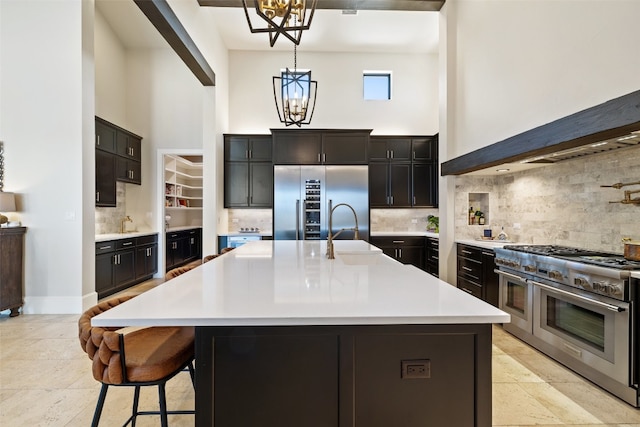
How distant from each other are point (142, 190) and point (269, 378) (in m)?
6.27

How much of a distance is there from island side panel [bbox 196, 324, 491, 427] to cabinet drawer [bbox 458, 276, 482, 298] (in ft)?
10.4

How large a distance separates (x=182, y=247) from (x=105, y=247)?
264 centimetres

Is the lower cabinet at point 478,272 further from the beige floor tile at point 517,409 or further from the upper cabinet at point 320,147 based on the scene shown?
the upper cabinet at point 320,147

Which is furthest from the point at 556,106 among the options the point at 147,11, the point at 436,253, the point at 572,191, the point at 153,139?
the point at 153,139

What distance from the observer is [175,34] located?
3963 millimetres

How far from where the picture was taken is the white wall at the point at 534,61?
232 centimetres

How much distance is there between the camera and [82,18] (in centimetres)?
406

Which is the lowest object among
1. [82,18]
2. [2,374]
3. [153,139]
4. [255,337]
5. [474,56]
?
[2,374]

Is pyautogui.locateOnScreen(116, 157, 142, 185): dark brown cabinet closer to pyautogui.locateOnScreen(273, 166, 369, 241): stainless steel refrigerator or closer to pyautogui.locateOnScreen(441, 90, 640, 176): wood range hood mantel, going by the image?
pyautogui.locateOnScreen(273, 166, 369, 241): stainless steel refrigerator

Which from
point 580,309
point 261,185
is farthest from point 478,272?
point 261,185

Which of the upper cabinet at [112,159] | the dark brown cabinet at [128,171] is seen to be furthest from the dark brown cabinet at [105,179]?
the dark brown cabinet at [128,171]

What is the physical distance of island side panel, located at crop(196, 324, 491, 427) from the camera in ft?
4.11

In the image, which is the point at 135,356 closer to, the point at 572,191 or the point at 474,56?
the point at 572,191

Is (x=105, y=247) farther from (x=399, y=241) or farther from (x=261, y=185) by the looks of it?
(x=399, y=241)
